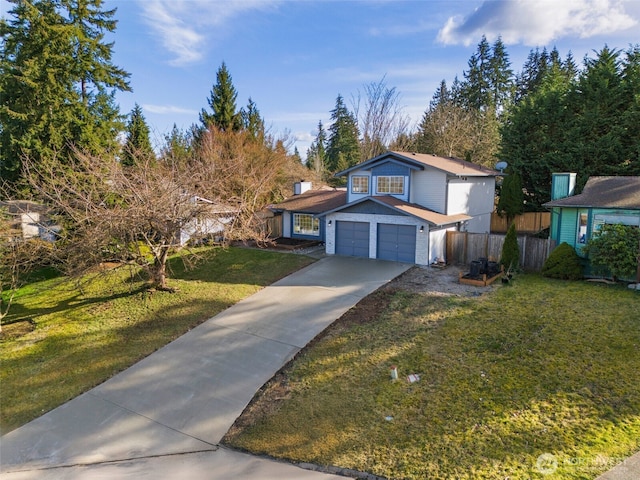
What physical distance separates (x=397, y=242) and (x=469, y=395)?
11.3 meters

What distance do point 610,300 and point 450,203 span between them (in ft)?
28.4

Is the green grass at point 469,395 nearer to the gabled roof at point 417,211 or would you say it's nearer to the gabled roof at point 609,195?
the gabled roof at point 609,195

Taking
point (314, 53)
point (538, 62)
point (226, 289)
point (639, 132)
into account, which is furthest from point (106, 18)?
point (538, 62)

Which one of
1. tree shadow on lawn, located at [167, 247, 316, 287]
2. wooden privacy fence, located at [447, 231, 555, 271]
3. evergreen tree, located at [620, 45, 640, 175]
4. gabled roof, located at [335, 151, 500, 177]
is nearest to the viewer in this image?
wooden privacy fence, located at [447, 231, 555, 271]

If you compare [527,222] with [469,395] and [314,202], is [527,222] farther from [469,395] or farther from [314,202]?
[469,395]

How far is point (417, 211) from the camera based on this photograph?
62.9 ft

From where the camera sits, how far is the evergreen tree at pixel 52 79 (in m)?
20.9

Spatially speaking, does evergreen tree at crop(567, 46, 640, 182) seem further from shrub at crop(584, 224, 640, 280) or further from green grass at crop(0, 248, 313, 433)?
green grass at crop(0, 248, 313, 433)

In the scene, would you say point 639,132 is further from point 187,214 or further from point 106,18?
point 106,18

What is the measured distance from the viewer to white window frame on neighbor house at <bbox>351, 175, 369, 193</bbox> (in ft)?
73.7

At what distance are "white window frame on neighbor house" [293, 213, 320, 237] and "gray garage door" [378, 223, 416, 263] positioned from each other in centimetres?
596

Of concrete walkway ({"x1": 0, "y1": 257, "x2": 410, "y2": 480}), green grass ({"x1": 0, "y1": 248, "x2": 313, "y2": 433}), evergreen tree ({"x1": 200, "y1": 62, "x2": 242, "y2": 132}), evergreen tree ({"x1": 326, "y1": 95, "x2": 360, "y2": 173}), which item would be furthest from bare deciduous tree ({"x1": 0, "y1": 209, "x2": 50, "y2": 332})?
evergreen tree ({"x1": 326, "y1": 95, "x2": 360, "y2": 173})

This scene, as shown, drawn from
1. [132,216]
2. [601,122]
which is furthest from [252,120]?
[601,122]

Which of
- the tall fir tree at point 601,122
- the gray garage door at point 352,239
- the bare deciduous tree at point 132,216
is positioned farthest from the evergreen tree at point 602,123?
the bare deciduous tree at point 132,216
